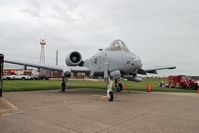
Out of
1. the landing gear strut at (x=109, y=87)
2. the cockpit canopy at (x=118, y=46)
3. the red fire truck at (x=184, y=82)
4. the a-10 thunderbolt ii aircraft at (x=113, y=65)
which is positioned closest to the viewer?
the landing gear strut at (x=109, y=87)

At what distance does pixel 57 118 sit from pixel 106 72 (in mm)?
6284

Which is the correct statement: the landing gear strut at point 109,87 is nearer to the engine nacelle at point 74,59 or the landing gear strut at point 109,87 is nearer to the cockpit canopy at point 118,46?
the cockpit canopy at point 118,46

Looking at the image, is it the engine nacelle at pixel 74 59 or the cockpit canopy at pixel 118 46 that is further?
the engine nacelle at pixel 74 59

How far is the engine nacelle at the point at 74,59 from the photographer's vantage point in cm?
1722

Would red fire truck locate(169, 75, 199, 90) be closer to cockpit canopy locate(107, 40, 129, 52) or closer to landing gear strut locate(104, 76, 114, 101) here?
cockpit canopy locate(107, 40, 129, 52)

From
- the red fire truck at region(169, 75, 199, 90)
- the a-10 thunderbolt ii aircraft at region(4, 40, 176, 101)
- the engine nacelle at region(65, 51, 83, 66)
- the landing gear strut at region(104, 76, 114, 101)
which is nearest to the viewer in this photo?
the landing gear strut at region(104, 76, 114, 101)

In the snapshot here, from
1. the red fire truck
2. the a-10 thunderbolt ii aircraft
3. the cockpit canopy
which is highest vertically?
the cockpit canopy

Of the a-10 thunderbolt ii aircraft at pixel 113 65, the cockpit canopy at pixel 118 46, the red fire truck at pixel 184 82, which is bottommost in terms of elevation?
the red fire truck at pixel 184 82

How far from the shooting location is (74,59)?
17.6 m

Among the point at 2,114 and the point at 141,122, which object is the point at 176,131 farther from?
the point at 2,114

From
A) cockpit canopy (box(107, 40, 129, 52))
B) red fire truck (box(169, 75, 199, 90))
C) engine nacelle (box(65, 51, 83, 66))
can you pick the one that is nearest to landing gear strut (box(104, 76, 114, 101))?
cockpit canopy (box(107, 40, 129, 52))

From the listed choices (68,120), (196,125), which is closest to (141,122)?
(196,125)

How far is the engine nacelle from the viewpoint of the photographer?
56.5ft

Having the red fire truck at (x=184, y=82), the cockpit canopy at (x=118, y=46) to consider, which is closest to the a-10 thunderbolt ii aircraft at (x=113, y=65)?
the cockpit canopy at (x=118, y=46)
